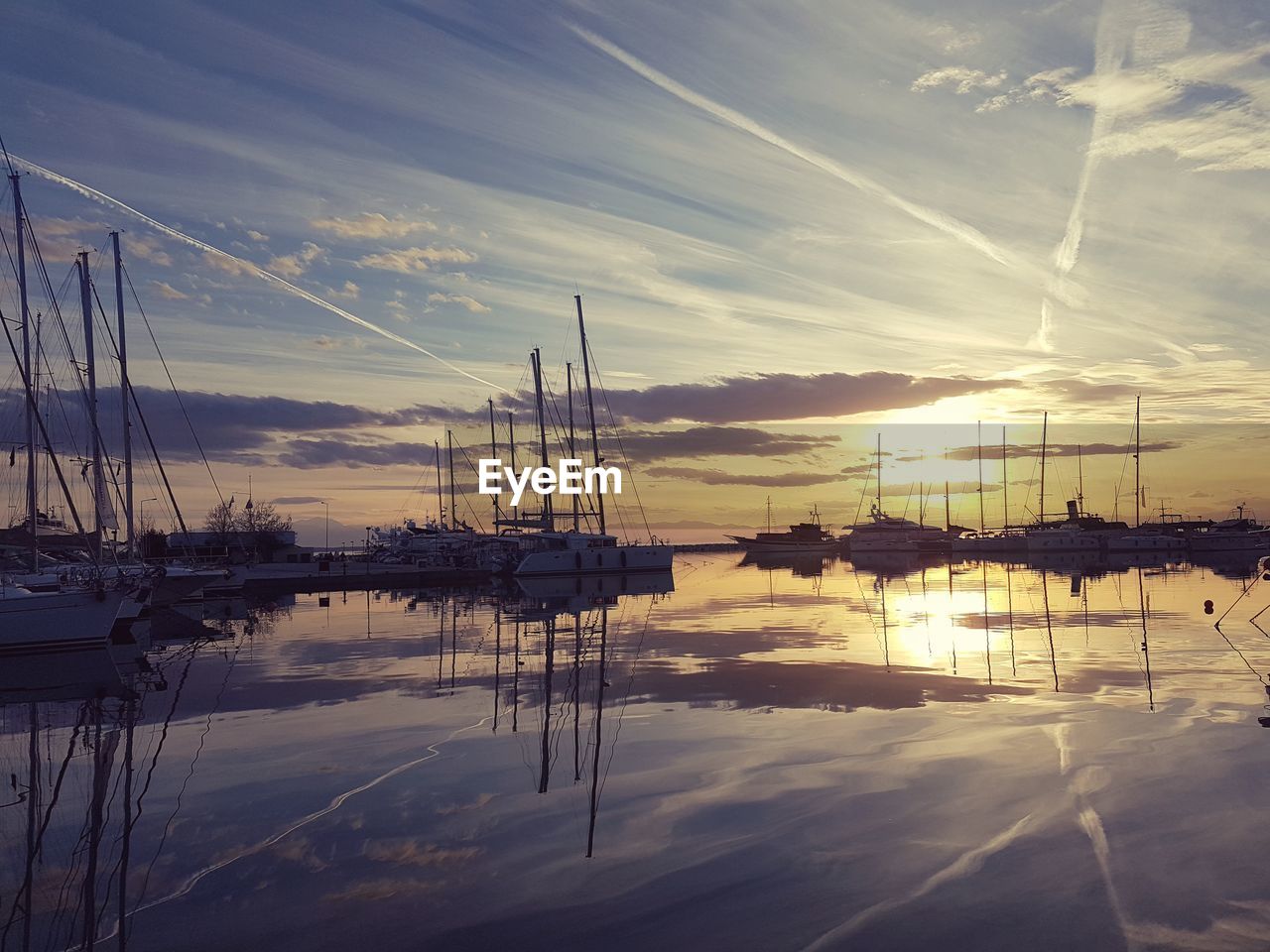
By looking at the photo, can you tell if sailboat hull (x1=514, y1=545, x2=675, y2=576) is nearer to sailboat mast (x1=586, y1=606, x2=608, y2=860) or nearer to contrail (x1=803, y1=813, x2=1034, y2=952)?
sailboat mast (x1=586, y1=606, x2=608, y2=860)

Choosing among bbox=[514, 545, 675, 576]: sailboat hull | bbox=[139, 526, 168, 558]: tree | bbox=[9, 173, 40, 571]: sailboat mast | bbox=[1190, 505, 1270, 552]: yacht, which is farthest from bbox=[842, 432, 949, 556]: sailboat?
bbox=[9, 173, 40, 571]: sailboat mast

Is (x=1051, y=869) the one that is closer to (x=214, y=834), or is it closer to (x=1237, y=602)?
(x=214, y=834)

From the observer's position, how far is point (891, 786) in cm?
1418

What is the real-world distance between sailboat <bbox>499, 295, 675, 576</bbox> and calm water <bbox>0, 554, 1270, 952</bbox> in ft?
183

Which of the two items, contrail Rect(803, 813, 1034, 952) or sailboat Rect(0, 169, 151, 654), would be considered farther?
sailboat Rect(0, 169, 151, 654)

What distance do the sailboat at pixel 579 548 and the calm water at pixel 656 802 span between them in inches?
2192

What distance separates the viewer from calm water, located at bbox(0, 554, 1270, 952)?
9.62 meters

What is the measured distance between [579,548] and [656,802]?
74096 mm

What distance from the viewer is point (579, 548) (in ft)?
287

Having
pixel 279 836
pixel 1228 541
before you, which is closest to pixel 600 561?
pixel 279 836

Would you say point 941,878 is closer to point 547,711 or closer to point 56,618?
point 547,711

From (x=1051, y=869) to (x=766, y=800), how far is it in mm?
4048

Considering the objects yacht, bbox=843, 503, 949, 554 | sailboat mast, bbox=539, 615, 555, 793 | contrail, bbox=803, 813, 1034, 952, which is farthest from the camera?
yacht, bbox=843, 503, 949, 554

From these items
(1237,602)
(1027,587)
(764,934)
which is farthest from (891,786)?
(1027,587)
